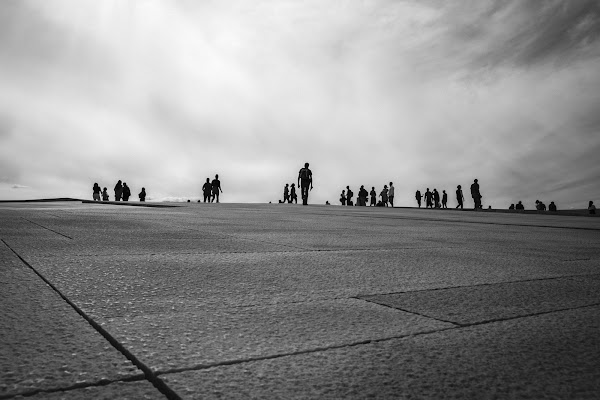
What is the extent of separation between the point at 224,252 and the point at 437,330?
2.17 metres

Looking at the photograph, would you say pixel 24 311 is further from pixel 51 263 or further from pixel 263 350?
pixel 51 263

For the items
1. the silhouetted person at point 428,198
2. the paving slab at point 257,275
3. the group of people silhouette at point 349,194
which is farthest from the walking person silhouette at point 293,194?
the paving slab at point 257,275

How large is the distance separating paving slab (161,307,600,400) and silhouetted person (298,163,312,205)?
68.5 ft

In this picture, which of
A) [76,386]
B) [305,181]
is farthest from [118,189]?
[76,386]

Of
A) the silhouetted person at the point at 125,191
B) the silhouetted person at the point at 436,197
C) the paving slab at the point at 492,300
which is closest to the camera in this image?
the paving slab at the point at 492,300

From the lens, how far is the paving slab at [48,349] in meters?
1.16

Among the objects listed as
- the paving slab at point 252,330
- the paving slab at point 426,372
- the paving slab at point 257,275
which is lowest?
the paving slab at point 426,372

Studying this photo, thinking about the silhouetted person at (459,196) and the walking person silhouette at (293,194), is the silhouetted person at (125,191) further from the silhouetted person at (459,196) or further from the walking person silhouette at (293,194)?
the silhouetted person at (459,196)

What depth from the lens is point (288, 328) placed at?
1655 mm

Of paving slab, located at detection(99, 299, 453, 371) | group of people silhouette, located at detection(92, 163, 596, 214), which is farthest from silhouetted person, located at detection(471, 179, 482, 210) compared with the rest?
paving slab, located at detection(99, 299, 453, 371)

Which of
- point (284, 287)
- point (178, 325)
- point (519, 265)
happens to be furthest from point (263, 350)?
point (519, 265)

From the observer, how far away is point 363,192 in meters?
38.7

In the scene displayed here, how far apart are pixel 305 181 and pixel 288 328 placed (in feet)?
70.0

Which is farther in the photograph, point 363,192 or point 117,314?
point 363,192
